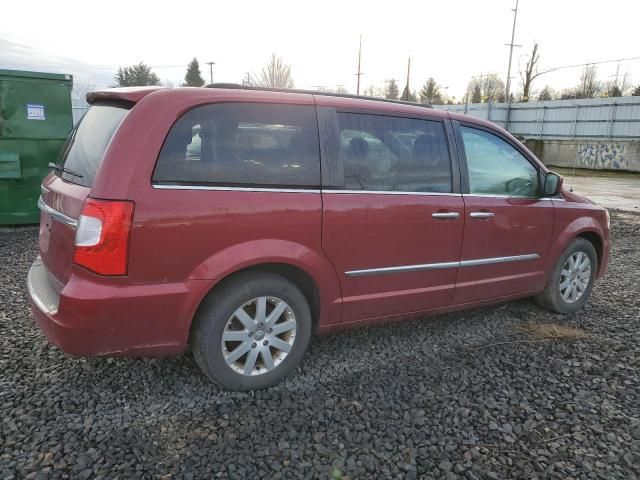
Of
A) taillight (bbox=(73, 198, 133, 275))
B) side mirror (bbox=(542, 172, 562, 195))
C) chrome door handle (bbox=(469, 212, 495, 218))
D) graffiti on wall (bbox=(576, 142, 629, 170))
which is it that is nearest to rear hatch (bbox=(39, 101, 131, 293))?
taillight (bbox=(73, 198, 133, 275))

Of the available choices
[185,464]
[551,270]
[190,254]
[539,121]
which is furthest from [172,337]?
[539,121]

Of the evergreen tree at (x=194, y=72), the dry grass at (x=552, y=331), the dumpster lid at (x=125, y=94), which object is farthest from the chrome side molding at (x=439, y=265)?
the evergreen tree at (x=194, y=72)

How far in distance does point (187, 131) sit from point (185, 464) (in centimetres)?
168

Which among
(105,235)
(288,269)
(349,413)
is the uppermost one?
(105,235)

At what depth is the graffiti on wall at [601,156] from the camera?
24.2m

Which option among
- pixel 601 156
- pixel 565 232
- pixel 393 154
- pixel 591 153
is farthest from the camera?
pixel 591 153

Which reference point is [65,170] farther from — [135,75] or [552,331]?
[135,75]

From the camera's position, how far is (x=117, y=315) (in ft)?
8.26

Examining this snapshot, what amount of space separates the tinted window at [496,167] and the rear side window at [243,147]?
139 cm

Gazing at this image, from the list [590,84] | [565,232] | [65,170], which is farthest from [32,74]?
[590,84]

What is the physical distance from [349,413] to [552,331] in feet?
7.23

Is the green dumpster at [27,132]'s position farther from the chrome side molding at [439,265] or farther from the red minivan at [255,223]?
the chrome side molding at [439,265]

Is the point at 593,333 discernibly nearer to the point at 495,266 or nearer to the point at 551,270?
the point at 551,270

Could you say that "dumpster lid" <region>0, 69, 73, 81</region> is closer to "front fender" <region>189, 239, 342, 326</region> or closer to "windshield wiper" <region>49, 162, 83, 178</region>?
"windshield wiper" <region>49, 162, 83, 178</region>
